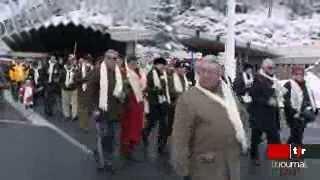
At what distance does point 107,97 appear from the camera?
9094 mm

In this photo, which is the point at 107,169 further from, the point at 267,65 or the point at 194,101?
the point at 194,101

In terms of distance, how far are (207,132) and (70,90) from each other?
42.1ft

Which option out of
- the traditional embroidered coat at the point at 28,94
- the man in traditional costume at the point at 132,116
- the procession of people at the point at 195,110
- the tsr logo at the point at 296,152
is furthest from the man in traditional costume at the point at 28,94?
the tsr logo at the point at 296,152

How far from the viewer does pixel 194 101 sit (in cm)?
480

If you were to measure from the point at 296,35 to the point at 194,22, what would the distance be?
6.17 m

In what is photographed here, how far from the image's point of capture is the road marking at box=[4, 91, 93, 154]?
11.8m

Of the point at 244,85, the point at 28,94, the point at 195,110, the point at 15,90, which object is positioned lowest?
the point at 15,90

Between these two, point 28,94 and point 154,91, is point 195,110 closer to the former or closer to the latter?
point 154,91

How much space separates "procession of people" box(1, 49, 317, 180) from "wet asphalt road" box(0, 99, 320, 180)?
1.10ft

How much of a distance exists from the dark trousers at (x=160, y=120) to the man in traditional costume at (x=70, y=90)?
17.7 feet

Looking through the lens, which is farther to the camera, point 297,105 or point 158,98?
point 158,98

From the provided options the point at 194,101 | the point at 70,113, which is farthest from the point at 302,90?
the point at 70,113

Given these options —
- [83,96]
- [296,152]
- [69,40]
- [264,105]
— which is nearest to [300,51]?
[69,40]

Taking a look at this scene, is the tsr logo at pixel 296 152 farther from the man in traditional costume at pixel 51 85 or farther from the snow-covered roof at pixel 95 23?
the snow-covered roof at pixel 95 23
